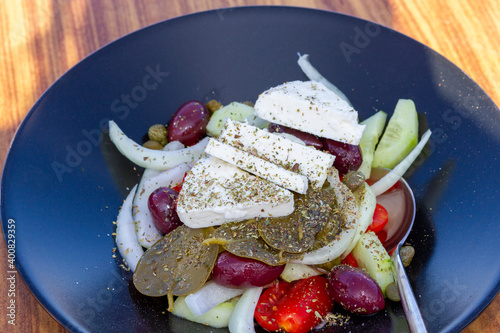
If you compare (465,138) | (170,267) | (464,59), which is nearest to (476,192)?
(465,138)

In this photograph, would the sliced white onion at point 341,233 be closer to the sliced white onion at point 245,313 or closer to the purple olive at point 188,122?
the sliced white onion at point 245,313

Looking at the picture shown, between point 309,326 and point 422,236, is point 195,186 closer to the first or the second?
point 309,326

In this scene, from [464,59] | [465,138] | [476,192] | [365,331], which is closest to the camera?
[365,331]

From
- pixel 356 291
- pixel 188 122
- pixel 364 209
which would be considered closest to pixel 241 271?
pixel 356 291

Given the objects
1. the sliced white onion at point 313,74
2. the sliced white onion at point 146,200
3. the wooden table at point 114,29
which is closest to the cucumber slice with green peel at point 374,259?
the sliced white onion at point 313,74

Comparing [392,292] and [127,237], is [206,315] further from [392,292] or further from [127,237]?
[392,292]
